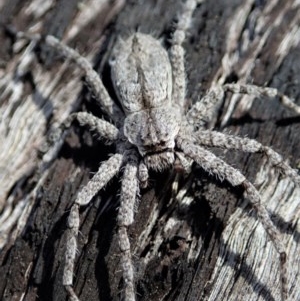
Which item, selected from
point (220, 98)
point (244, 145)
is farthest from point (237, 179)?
point (220, 98)

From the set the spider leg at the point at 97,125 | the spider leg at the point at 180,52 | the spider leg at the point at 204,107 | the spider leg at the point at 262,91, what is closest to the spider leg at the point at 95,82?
the spider leg at the point at 97,125

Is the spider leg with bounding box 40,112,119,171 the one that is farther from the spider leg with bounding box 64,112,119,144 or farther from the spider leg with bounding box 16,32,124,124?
the spider leg with bounding box 16,32,124,124

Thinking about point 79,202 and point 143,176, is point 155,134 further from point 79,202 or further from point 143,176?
point 79,202

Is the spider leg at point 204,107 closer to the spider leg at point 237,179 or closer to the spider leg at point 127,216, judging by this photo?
the spider leg at point 237,179

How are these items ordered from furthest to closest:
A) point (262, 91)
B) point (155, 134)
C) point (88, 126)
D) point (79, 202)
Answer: point (88, 126) → point (262, 91) → point (155, 134) → point (79, 202)

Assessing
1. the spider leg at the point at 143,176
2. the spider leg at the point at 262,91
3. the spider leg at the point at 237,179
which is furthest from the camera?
the spider leg at the point at 262,91

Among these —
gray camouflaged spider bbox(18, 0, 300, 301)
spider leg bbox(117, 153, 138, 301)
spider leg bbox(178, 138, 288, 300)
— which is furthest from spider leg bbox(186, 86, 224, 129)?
spider leg bbox(117, 153, 138, 301)

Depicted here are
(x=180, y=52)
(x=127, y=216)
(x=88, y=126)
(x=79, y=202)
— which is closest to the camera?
(x=127, y=216)
